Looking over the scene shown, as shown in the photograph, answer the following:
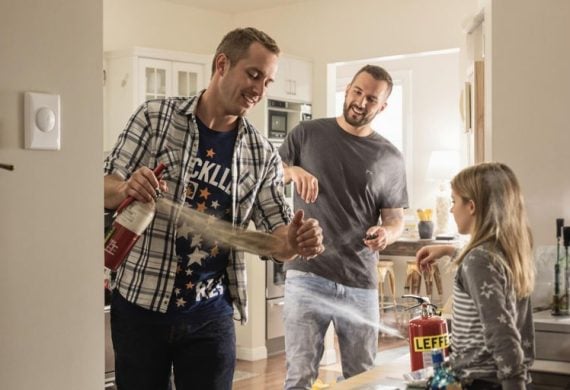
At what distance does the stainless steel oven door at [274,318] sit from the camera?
6.38 metres

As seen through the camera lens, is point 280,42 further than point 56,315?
Yes

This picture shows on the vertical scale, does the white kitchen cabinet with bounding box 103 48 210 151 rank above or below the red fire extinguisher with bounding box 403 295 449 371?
above

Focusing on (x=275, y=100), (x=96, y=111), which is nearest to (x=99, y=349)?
(x=96, y=111)

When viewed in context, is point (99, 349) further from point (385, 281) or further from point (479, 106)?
point (385, 281)

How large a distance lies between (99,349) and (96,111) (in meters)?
0.44

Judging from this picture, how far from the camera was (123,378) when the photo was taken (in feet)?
7.34

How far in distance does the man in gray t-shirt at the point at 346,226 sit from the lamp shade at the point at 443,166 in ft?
14.5

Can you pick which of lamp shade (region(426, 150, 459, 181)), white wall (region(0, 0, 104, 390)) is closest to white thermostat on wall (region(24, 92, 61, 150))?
white wall (region(0, 0, 104, 390))

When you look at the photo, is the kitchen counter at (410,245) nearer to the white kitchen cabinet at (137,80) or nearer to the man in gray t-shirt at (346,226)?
the white kitchen cabinet at (137,80)

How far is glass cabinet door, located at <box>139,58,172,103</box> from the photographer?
6102 mm

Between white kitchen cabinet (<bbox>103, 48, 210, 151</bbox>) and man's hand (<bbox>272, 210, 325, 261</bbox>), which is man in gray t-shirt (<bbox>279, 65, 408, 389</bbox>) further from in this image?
white kitchen cabinet (<bbox>103, 48, 210, 151</bbox>)

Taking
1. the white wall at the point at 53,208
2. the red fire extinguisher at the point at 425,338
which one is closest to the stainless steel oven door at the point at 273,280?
the red fire extinguisher at the point at 425,338

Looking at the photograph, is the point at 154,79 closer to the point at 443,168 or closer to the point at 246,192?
the point at 443,168

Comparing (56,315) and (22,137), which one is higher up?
(22,137)
